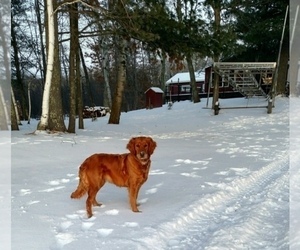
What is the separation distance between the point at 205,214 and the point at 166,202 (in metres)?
0.64

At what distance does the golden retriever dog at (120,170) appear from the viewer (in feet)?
13.9

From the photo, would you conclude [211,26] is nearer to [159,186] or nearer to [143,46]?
[143,46]

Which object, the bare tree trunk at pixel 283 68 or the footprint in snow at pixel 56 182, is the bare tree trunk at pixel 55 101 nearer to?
the footprint in snow at pixel 56 182

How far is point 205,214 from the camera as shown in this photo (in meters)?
4.44

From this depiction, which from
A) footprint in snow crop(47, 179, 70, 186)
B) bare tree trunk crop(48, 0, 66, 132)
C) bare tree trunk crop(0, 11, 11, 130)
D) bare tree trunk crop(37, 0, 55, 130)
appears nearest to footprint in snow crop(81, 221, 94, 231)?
footprint in snow crop(47, 179, 70, 186)

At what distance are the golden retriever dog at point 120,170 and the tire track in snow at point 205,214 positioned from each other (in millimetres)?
674

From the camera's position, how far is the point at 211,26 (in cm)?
1188

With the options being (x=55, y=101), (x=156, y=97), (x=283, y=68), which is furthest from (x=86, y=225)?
(x=156, y=97)

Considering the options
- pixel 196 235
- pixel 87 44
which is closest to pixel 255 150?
pixel 196 235

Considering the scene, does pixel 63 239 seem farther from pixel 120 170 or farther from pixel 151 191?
pixel 151 191

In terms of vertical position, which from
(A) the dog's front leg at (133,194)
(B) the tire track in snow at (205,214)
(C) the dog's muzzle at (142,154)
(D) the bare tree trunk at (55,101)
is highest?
(D) the bare tree trunk at (55,101)

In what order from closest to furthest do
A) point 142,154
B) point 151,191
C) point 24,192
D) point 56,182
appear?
point 142,154
point 24,192
point 151,191
point 56,182

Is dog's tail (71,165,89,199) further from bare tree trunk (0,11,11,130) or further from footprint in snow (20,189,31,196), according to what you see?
bare tree trunk (0,11,11,130)

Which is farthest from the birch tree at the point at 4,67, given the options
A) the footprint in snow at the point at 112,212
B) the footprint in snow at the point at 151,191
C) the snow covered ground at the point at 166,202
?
the footprint in snow at the point at 112,212
